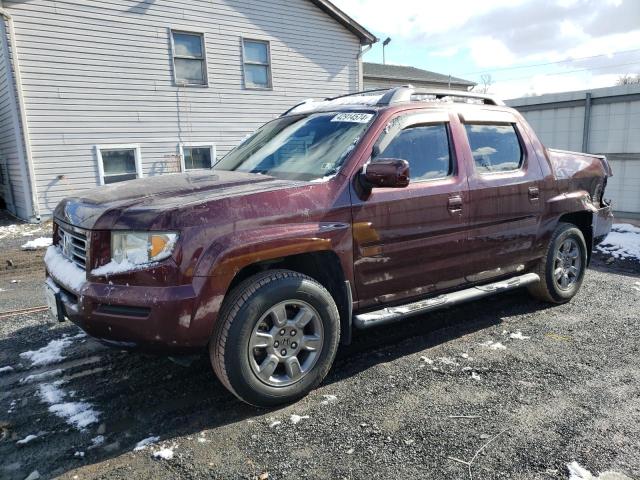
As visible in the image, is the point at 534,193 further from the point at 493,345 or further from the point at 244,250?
the point at 244,250

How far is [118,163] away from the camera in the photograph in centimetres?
1153

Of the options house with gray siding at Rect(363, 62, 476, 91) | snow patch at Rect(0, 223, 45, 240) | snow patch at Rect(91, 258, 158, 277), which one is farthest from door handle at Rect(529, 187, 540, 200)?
house with gray siding at Rect(363, 62, 476, 91)

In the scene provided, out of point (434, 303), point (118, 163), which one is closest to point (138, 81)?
point (118, 163)

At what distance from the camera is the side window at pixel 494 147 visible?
4.10 meters

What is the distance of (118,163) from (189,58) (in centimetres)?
320

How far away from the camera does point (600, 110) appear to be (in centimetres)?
953

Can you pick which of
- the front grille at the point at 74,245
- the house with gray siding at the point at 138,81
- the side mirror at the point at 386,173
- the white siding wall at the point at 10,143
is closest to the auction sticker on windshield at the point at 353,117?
the side mirror at the point at 386,173

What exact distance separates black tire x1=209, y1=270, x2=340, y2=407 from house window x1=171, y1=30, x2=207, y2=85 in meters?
10.5

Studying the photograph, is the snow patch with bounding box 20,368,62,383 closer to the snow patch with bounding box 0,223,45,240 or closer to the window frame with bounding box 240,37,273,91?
the snow patch with bounding box 0,223,45,240

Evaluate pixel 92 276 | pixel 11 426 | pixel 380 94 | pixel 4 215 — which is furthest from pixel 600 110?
pixel 4 215

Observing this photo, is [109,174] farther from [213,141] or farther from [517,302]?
[517,302]

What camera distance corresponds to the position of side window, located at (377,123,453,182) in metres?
3.62

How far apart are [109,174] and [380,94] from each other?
9206 mm

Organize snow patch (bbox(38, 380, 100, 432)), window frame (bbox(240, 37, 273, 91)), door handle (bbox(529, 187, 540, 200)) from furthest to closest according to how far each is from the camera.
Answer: window frame (bbox(240, 37, 273, 91)) → door handle (bbox(529, 187, 540, 200)) → snow patch (bbox(38, 380, 100, 432))
